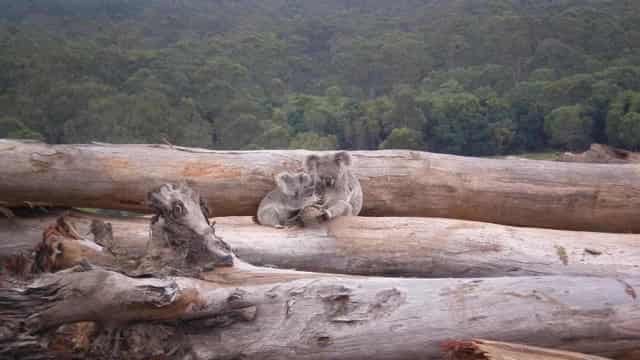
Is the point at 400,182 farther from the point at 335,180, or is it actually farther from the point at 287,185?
the point at 287,185

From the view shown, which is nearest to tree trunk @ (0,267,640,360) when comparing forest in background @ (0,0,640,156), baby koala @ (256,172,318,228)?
baby koala @ (256,172,318,228)

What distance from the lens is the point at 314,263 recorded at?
2.86 m

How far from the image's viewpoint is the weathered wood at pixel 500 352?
78.7 inches

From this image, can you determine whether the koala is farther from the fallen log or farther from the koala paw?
the fallen log

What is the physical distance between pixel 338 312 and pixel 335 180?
962 millimetres

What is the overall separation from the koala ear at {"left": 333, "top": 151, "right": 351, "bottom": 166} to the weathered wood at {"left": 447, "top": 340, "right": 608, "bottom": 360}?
3.80ft

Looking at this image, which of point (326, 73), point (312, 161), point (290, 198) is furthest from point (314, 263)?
point (326, 73)

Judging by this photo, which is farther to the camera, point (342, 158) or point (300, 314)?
point (342, 158)

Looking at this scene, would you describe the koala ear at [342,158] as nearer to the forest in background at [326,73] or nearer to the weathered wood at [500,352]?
the weathered wood at [500,352]

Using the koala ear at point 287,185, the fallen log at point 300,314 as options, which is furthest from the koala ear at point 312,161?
the fallen log at point 300,314

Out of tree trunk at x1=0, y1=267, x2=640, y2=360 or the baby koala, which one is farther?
the baby koala

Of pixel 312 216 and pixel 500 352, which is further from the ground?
pixel 312 216

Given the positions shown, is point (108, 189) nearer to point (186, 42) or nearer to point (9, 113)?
point (9, 113)

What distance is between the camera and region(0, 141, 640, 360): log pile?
2.14 metres
